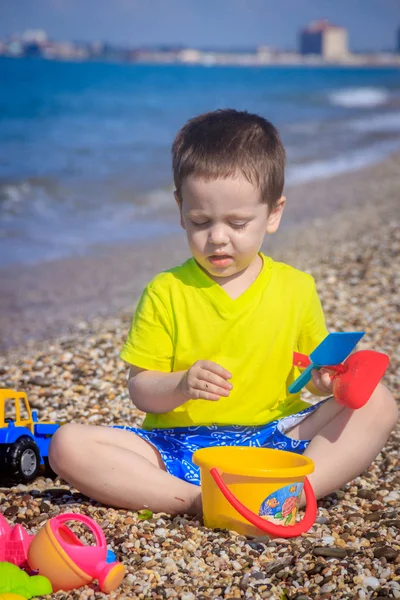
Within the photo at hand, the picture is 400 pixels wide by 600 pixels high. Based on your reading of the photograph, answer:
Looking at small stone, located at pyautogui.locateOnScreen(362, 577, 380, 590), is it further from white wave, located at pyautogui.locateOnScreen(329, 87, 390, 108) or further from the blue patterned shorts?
white wave, located at pyautogui.locateOnScreen(329, 87, 390, 108)

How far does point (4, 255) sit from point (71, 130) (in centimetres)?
1420

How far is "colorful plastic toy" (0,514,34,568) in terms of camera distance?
2.42 m

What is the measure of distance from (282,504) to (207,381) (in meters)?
0.48

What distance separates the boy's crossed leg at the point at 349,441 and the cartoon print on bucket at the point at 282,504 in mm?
304

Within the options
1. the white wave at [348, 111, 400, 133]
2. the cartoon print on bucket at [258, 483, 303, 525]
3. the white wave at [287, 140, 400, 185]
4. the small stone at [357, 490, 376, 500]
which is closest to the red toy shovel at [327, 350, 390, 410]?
the cartoon print on bucket at [258, 483, 303, 525]

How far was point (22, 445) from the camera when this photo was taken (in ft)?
10.4

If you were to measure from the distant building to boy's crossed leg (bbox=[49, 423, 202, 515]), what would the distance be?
12987 centimetres

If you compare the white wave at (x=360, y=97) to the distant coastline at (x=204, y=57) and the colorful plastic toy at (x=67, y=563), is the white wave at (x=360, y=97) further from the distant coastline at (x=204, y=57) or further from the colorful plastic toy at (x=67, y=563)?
the distant coastline at (x=204, y=57)

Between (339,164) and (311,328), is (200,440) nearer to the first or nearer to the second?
(311,328)

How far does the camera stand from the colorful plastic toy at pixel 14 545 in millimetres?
2418

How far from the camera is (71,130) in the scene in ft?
72.5

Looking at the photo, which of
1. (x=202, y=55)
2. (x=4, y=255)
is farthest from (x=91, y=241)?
(x=202, y=55)

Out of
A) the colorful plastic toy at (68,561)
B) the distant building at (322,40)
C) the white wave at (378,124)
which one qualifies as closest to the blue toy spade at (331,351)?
the colorful plastic toy at (68,561)

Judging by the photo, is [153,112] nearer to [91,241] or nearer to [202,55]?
[91,241]
